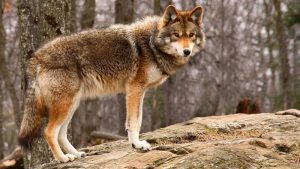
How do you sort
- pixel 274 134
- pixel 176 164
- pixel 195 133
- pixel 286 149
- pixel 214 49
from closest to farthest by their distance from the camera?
pixel 176 164, pixel 286 149, pixel 274 134, pixel 195 133, pixel 214 49

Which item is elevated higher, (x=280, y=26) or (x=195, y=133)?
(x=280, y=26)

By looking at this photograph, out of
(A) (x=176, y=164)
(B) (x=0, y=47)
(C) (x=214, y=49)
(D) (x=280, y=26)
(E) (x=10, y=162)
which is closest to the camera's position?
(A) (x=176, y=164)

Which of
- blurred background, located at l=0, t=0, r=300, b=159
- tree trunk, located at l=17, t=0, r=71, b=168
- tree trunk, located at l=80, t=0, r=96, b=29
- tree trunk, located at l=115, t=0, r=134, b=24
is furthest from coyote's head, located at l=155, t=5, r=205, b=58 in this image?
tree trunk, located at l=80, t=0, r=96, b=29

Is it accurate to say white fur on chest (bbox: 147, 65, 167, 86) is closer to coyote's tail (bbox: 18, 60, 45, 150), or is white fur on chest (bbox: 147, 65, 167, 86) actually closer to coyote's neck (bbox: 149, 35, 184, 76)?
coyote's neck (bbox: 149, 35, 184, 76)

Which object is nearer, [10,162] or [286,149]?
[286,149]

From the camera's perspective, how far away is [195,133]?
880cm

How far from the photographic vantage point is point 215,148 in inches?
269

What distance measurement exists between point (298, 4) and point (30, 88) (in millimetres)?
15616

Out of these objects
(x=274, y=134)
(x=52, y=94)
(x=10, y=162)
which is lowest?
(x=10, y=162)

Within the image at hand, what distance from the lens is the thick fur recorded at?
761 centimetres

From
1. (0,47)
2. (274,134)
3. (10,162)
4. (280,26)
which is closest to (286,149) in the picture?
(274,134)

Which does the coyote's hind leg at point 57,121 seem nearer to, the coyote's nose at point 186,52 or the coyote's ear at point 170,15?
the coyote's nose at point 186,52

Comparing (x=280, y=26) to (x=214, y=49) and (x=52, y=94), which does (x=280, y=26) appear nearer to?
(x=214, y=49)

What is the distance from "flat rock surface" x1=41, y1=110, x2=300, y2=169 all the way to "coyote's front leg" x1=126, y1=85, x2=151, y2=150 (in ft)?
0.53
